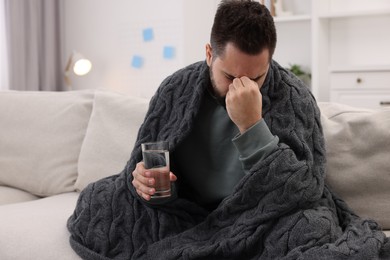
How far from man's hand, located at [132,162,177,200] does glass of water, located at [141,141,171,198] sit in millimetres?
11

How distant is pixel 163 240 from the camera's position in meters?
1.49

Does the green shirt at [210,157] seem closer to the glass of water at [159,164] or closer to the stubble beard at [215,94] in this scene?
the stubble beard at [215,94]

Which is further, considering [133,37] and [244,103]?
[133,37]

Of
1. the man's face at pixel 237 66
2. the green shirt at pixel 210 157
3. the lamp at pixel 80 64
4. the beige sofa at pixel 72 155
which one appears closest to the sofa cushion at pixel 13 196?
the beige sofa at pixel 72 155

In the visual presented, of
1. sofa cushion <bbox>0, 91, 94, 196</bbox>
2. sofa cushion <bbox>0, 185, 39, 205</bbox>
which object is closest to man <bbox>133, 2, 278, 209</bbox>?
sofa cushion <bbox>0, 91, 94, 196</bbox>

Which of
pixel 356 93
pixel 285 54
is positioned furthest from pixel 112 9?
pixel 356 93

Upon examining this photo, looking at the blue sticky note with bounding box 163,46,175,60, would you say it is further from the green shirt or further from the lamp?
the green shirt

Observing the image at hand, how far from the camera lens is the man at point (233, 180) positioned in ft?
4.45

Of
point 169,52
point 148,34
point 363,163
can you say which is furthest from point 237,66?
point 148,34

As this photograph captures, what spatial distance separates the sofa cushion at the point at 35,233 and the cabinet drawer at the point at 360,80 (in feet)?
7.90

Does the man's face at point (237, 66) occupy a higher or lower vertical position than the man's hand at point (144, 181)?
higher

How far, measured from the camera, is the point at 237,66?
141 cm

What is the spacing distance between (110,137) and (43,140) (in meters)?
0.33

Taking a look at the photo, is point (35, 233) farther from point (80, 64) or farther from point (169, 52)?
point (80, 64)
